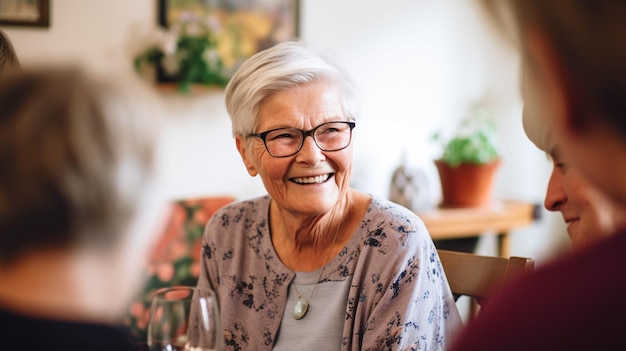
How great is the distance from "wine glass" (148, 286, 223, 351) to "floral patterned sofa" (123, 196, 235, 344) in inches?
74.5

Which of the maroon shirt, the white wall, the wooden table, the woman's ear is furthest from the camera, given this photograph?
the wooden table

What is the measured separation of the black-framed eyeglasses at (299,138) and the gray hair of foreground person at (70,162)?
91 cm

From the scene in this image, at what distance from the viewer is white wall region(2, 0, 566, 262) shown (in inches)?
123

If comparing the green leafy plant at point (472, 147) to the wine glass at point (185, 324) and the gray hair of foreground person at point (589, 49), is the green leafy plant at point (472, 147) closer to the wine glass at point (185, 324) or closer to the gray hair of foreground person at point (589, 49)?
the wine glass at point (185, 324)

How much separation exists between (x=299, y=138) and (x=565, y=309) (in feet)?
3.82

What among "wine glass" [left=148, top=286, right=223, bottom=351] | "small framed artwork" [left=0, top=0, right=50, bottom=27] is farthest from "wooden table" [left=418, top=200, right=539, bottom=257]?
"wine glass" [left=148, top=286, right=223, bottom=351]

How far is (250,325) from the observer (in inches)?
65.6

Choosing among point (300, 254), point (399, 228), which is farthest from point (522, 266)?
point (300, 254)

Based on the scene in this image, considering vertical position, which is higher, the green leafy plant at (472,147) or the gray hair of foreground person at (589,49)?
the gray hair of foreground person at (589,49)

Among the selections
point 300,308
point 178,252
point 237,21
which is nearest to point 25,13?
point 237,21

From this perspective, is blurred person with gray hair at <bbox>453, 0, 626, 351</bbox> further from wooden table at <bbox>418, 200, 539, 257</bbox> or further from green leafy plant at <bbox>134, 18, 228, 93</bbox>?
wooden table at <bbox>418, 200, 539, 257</bbox>

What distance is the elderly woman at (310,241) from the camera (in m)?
1.53

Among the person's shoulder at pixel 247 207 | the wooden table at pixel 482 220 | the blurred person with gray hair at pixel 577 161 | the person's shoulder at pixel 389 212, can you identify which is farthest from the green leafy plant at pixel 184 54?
the blurred person with gray hair at pixel 577 161

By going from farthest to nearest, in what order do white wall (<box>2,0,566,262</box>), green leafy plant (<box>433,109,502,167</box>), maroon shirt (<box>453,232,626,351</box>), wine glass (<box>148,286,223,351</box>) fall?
green leafy plant (<box>433,109,502,167</box>) < white wall (<box>2,0,566,262</box>) < wine glass (<box>148,286,223,351</box>) < maroon shirt (<box>453,232,626,351</box>)
